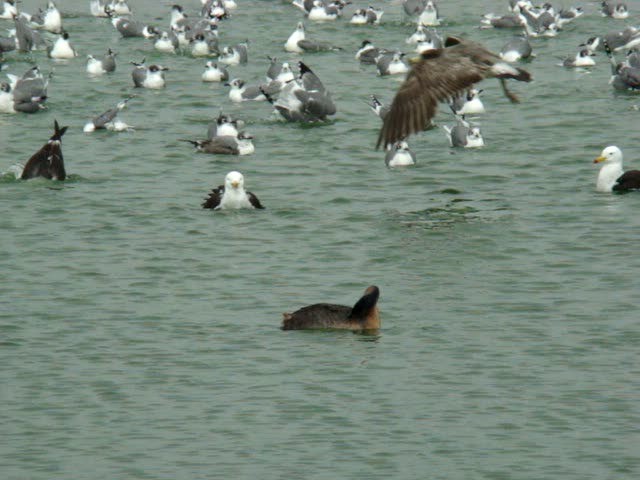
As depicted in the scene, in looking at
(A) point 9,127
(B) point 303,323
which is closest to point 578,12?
(A) point 9,127

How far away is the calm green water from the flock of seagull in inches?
13.8

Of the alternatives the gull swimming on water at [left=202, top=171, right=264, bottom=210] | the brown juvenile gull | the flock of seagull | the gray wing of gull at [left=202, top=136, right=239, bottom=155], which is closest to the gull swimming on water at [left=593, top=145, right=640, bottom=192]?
the flock of seagull

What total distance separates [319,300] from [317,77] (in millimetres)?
13768

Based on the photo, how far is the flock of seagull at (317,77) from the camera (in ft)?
69.6

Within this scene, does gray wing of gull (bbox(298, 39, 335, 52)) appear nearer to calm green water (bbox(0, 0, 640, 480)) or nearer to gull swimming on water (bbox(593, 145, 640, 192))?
calm green water (bbox(0, 0, 640, 480))

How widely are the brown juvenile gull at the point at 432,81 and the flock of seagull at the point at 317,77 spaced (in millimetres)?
13

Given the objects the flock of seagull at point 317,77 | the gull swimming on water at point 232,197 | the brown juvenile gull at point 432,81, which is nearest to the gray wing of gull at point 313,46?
the flock of seagull at point 317,77

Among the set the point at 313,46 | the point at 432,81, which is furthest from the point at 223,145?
the point at 313,46

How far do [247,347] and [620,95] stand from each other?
1863 cm

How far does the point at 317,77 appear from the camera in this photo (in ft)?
105

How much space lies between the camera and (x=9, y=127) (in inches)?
1210

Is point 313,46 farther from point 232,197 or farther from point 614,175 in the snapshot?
point 232,197

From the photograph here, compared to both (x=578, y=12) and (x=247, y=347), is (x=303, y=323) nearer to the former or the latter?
(x=247, y=347)

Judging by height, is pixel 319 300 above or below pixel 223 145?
below
